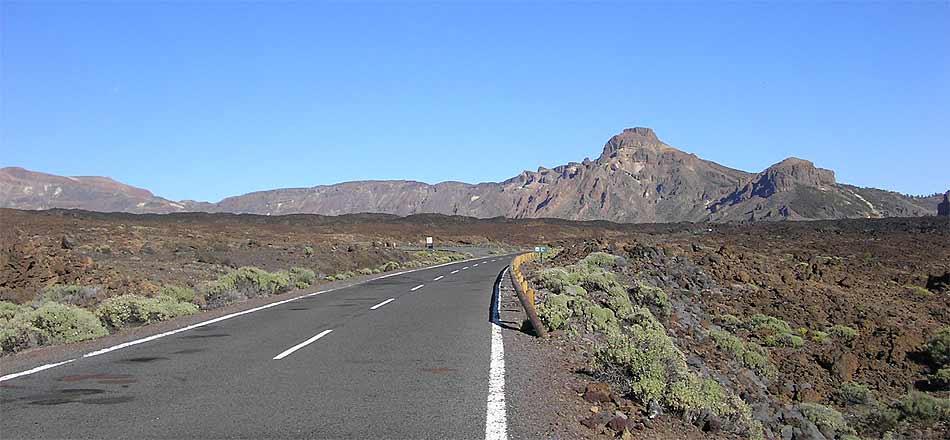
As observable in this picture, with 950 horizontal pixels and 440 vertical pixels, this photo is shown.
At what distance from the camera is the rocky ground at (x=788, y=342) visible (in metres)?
9.39

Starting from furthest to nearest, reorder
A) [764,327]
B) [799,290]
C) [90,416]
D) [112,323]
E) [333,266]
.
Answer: [333,266]
[799,290]
[764,327]
[112,323]
[90,416]

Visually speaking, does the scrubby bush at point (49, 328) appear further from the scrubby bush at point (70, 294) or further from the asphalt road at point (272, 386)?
the scrubby bush at point (70, 294)

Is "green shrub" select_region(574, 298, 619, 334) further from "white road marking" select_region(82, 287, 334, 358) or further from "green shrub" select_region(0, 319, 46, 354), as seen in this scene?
"green shrub" select_region(0, 319, 46, 354)

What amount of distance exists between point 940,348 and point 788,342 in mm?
3407

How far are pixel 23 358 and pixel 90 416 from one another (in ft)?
14.8

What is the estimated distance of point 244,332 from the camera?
43.3 feet

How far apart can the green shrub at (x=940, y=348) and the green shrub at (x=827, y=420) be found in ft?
21.6

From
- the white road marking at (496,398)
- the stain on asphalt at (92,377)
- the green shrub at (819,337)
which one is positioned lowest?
the green shrub at (819,337)

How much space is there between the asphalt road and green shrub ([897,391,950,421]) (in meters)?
7.64

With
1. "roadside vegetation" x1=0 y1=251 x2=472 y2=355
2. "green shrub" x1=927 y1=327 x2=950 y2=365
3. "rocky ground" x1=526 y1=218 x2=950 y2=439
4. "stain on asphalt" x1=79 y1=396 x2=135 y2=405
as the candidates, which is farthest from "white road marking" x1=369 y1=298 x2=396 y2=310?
"green shrub" x1=927 y1=327 x2=950 y2=365

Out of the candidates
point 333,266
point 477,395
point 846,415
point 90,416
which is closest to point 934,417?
point 846,415

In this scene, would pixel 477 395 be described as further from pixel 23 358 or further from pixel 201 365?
pixel 23 358

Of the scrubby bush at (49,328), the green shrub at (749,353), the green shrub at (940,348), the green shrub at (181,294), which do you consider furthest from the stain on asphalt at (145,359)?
the green shrub at (940,348)

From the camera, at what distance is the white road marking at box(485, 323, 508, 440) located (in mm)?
6414
